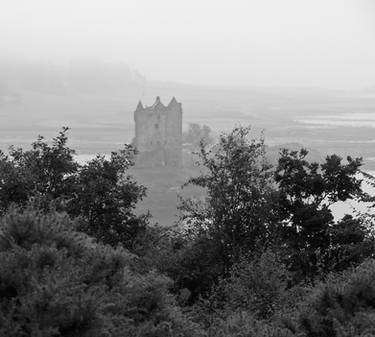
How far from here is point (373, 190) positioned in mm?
44281

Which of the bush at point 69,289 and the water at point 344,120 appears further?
the water at point 344,120

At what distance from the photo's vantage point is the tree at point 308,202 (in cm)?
2270

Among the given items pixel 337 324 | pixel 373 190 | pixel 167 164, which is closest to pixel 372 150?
pixel 167 164

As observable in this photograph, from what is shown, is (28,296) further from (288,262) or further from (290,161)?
(290,161)

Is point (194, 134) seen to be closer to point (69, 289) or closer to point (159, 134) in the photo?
point (159, 134)

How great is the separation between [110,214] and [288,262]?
17.2 ft

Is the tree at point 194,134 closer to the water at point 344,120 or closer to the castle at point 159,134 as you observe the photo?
the castle at point 159,134

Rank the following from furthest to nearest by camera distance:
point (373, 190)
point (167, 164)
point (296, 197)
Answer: point (167, 164) < point (373, 190) < point (296, 197)

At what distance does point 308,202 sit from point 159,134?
6779 cm

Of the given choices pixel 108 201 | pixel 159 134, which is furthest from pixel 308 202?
pixel 159 134

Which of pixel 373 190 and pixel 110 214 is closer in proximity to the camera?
pixel 110 214

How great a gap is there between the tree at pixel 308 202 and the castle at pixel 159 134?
6679 centimetres

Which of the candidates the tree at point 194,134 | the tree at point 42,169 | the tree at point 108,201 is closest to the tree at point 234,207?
the tree at point 108,201

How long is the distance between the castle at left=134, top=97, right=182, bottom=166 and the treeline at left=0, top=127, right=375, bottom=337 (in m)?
65.5
